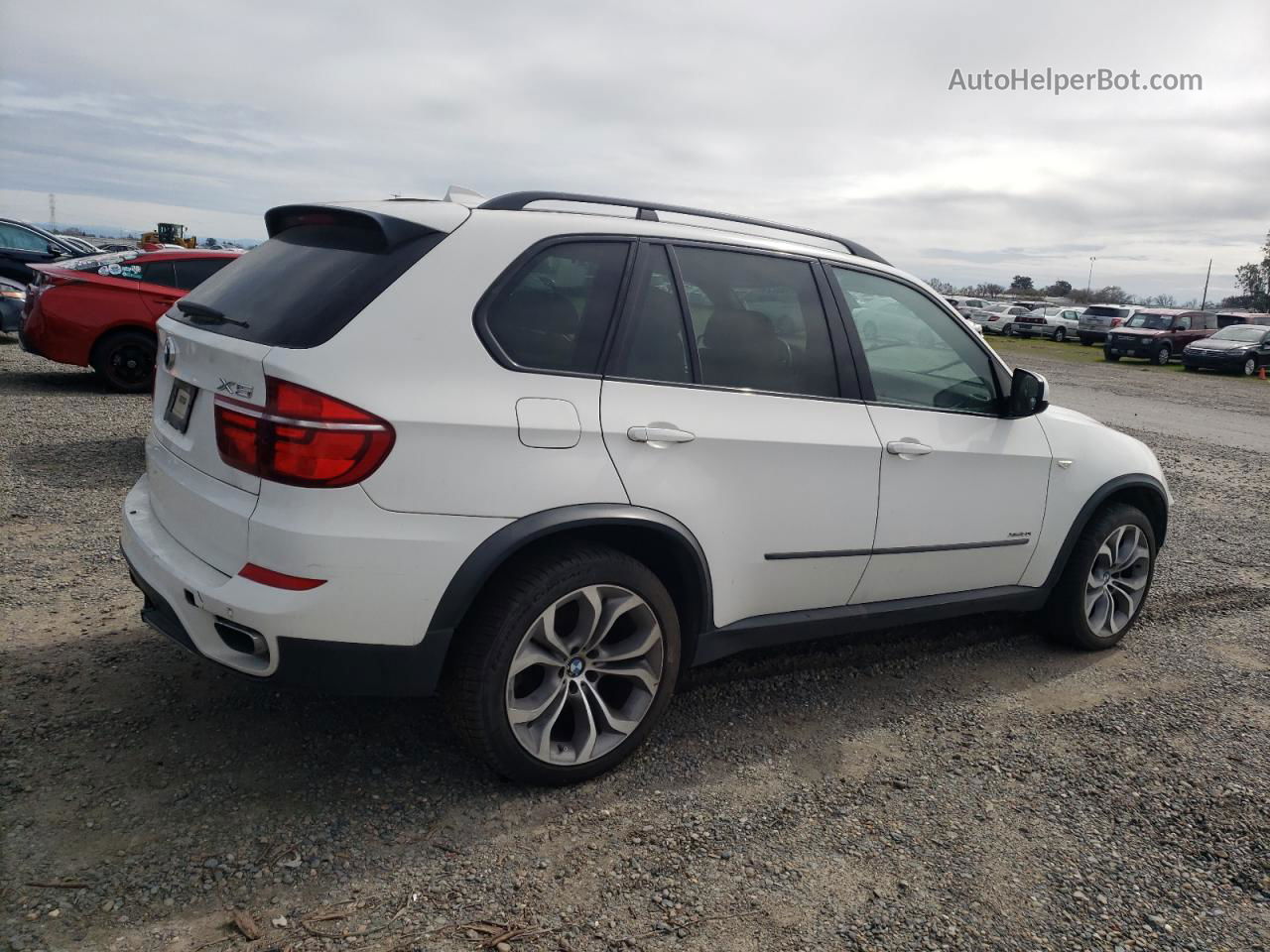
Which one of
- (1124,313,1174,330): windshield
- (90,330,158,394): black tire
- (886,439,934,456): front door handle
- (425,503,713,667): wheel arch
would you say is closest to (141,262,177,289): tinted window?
(90,330,158,394): black tire

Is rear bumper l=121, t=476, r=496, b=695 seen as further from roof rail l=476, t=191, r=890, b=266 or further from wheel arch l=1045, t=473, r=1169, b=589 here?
wheel arch l=1045, t=473, r=1169, b=589

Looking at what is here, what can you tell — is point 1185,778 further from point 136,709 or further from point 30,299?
point 30,299

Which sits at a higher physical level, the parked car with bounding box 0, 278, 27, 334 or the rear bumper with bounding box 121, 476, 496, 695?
the parked car with bounding box 0, 278, 27, 334

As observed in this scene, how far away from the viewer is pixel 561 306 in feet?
10.1

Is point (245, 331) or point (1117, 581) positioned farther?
point (1117, 581)

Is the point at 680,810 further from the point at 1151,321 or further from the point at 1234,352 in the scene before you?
the point at 1151,321

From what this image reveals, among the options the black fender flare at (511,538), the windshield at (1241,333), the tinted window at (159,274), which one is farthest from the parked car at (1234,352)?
the black fender flare at (511,538)

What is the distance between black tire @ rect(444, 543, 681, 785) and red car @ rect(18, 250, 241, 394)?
304 inches

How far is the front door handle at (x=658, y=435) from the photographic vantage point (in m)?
3.04

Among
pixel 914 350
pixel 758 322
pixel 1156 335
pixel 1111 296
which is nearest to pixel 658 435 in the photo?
pixel 758 322

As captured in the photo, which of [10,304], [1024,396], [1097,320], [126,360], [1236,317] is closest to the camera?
[1024,396]

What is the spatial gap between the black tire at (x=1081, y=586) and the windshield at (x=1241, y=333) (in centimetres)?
2738

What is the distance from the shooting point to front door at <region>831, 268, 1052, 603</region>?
374cm

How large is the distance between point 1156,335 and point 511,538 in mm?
31467
